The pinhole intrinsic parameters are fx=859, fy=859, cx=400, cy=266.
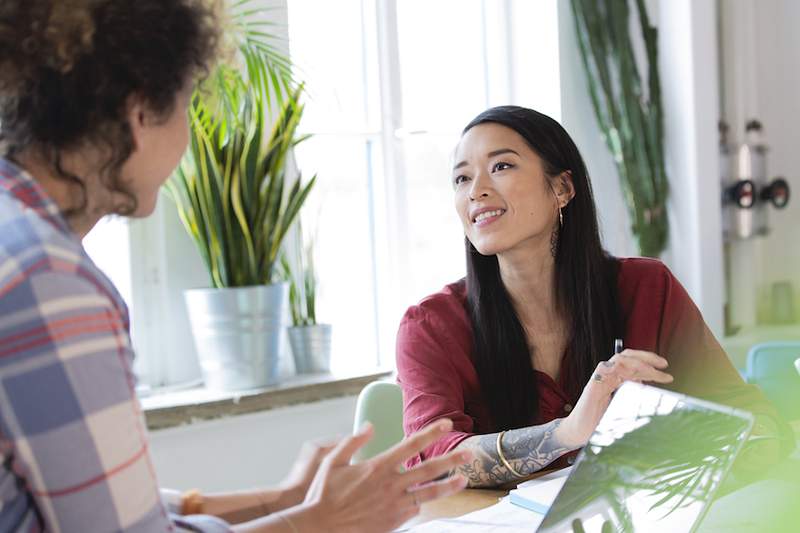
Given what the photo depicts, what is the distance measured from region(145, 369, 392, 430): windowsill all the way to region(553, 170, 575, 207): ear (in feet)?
4.37

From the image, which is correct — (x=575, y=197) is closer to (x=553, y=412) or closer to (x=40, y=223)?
(x=553, y=412)

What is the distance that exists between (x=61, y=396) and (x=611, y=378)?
105cm

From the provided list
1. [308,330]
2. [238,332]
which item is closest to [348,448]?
[238,332]

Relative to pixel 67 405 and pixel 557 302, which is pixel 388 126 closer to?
pixel 557 302

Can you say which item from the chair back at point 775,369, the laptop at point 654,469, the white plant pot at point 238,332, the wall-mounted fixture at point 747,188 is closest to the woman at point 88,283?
the laptop at point 654,469

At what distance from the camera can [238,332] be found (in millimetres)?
2869

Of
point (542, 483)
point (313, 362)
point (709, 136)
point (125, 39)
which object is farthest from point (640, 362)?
point (709, 136)

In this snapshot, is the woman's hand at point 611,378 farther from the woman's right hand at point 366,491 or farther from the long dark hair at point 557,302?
the woman's right hand at point 366,491

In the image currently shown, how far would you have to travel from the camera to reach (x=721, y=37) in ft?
15.3

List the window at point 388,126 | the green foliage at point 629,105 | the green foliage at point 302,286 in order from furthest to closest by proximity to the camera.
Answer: the green foliage at point 629,105, the window at point 388,126, the green foliage at point 302,286

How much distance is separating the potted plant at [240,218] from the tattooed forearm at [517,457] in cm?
140

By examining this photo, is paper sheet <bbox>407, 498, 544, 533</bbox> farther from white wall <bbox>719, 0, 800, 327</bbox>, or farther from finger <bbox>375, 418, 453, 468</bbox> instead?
white wall <bbox>719, 0, 800, 327</bbox>

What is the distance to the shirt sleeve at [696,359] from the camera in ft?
6.17

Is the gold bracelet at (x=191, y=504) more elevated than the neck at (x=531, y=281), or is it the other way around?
the neck at (x=531, y=281)
